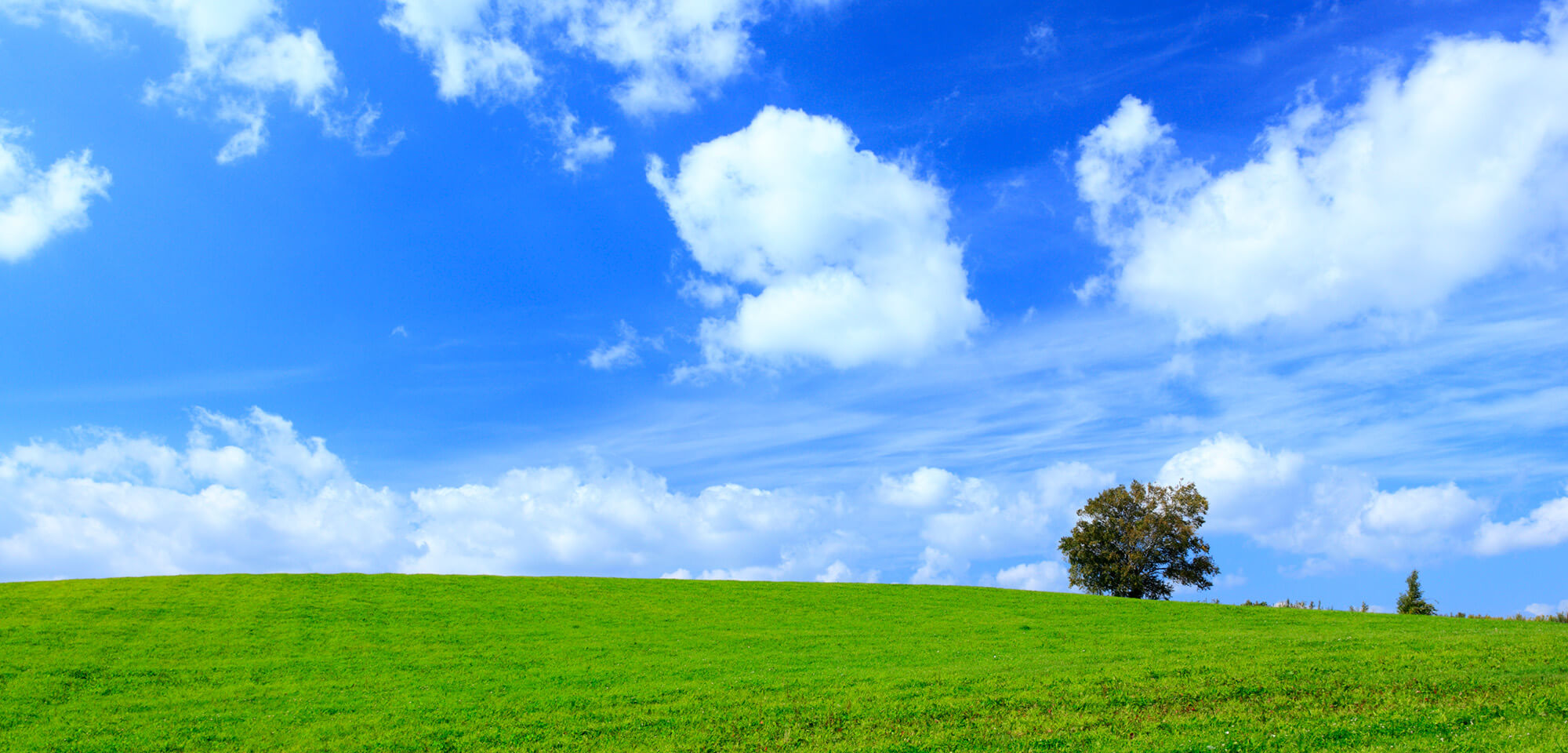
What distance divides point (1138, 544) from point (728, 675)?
172ft

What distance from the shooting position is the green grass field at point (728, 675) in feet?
73.5

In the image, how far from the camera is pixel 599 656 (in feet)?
121

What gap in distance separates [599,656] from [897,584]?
105ft

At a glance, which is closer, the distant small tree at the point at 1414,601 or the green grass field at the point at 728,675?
the green grass field at the point at 728,675

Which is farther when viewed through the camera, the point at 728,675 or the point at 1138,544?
the point at 1138,544

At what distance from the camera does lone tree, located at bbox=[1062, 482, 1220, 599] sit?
70.6 m

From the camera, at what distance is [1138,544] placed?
71.7m

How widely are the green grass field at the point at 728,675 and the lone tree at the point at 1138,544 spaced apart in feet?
61.2

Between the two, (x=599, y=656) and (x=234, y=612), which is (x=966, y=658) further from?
(x=234, y=612)

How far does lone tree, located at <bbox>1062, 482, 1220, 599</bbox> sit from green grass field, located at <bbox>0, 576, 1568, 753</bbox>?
1865 centimetres

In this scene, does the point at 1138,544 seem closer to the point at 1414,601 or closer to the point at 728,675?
the point at 1414,601

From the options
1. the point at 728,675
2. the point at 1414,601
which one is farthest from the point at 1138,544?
the point at 728,675

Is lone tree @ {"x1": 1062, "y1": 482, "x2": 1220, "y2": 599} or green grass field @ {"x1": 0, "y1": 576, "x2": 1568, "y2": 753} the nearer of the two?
green grass field @ {"x1": 0, "y1": 576, "x2": 1568, "y2": 753}

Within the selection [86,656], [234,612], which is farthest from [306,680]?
[234,612]
